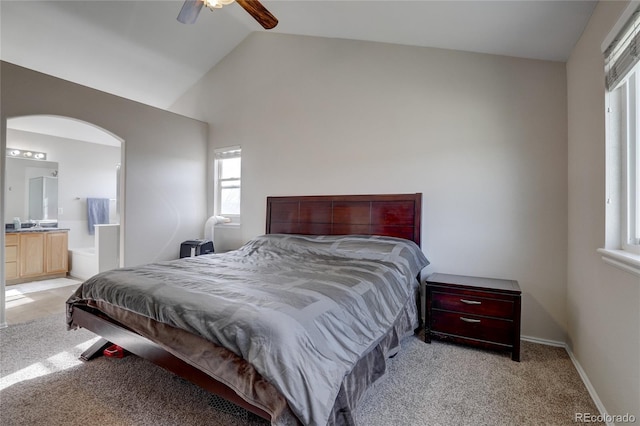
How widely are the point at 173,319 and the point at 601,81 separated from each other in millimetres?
2816

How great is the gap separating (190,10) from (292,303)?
239cm

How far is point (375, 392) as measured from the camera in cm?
192

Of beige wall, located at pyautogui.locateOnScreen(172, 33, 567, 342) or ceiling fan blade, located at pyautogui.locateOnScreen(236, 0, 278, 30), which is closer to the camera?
ceiling fan blade, located at pyautogui.locateOnScreen(236, 0, 278, 30)

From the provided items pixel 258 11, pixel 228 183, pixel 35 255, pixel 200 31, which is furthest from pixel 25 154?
pixel 258 11

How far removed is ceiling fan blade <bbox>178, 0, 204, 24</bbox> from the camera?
7.49 feet

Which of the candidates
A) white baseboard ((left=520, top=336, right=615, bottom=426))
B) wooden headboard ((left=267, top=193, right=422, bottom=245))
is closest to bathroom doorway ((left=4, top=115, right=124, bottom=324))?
wooden headboard ((left=267, top=193, right=422, bottom=245))

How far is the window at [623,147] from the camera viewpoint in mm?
1515

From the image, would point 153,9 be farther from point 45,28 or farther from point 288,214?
point 288,214

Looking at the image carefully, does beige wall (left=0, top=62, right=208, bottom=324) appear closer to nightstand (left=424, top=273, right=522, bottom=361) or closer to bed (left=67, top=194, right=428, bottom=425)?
bed (left=67, top=194, right=428, bottom=425)

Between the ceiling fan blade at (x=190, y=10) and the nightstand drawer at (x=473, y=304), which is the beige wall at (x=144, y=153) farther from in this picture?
the nightstand drawer at (x=473, y=304)

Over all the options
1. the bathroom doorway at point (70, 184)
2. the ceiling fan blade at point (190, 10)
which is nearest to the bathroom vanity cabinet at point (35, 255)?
the bathroom doorway at point (70, 184)

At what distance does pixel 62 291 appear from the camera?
14.1ft

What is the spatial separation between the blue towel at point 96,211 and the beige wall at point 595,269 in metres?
7.25

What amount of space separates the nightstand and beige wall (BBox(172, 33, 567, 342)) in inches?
15.3
